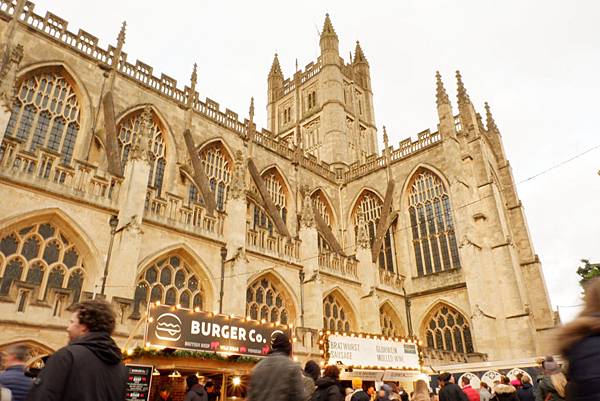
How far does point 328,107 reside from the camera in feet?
109

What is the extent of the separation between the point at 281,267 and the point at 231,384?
18.0ft

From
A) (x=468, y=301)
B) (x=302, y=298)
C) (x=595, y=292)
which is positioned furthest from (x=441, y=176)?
(x=595, y=292)

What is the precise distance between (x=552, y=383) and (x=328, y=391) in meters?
2.53

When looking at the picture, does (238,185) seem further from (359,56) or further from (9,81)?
(359,56)

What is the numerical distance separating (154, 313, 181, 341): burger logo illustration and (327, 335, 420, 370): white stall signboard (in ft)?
16.8

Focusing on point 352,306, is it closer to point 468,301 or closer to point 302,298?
point 302,298

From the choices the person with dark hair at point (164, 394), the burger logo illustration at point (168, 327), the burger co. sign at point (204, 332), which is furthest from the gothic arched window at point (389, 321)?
the burger logo illustration at point (168, 327)

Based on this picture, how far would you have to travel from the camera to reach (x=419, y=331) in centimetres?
2195

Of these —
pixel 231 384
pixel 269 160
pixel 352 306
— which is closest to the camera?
pixel 231 384

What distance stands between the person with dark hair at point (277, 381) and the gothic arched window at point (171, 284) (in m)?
11.0

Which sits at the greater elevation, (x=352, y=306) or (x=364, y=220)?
(x=364, y=220)

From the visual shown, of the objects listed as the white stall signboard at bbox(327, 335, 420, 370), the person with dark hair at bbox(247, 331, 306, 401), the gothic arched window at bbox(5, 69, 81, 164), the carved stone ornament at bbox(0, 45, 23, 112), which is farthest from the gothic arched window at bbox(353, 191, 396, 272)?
the person with dark hair at bbox(247, 331, 306, 401)

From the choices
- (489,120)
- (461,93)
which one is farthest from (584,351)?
(489,120)

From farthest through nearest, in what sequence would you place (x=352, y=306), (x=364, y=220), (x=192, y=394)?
(x=364, y=220)
(x=352, y=306)
(x=192, y=394)
